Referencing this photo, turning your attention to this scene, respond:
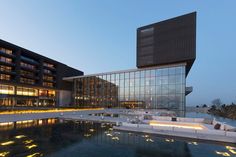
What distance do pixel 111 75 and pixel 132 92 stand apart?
10.2m

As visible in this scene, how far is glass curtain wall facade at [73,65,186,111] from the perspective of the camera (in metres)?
43.9

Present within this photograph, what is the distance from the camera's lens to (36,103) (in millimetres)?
67875

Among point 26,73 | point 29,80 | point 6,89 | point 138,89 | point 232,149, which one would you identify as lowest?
point 232,149

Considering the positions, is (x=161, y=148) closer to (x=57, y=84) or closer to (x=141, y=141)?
(x=141, y=141)

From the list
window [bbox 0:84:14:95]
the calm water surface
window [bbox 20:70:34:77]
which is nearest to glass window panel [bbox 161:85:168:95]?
the calm water surface

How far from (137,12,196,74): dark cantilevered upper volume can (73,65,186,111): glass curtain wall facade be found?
3167 millimetres

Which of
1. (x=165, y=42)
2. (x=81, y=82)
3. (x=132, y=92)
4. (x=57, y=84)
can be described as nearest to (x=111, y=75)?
(x=132, y=92)

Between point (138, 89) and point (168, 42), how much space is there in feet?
55.0

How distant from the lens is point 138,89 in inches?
1991

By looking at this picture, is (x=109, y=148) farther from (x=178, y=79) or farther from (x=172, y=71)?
(x=172, y=71)

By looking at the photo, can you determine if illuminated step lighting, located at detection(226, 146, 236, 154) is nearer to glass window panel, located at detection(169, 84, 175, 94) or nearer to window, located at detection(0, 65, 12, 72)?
glass window panel, located at detection(169, 84, 175, 94)

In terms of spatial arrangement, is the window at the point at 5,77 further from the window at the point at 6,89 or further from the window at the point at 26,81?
the window at the point at 26,81

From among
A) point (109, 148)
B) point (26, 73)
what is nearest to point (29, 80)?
point (26, 73)

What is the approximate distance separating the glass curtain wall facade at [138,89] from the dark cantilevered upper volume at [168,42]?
125 inches
